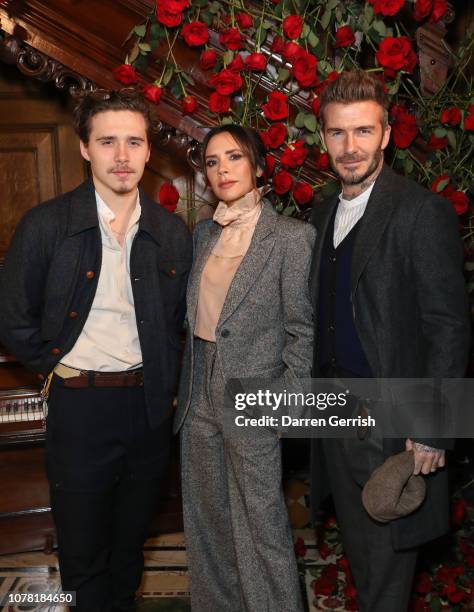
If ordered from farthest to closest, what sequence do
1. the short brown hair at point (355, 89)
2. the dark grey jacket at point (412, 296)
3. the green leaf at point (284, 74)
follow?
the green leaf at point (284, 74) → the short brown hair at point (355, 89) → the dark grey jacket at point (412, 296)

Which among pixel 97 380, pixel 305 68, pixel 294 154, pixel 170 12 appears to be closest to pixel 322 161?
pixel 294 154

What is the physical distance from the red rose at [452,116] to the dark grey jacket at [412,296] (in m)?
0.60

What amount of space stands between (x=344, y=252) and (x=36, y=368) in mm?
976

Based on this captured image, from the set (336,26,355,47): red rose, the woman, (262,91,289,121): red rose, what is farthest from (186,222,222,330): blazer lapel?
(336,26,355,47): red rose

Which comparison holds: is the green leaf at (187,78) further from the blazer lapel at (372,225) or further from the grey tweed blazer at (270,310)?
the blazer lapel at (372,225)

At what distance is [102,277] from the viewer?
2109mm

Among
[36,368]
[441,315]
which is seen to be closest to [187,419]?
[36,368]

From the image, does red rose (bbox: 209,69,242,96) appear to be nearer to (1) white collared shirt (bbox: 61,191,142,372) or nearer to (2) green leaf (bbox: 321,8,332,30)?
(2) green leaf (bbox: 321,8,332,30)

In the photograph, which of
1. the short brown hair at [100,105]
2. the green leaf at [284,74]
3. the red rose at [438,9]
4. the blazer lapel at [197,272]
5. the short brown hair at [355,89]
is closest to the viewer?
the short brown hair at [355,89]

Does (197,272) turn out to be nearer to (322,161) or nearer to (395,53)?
(322,161)

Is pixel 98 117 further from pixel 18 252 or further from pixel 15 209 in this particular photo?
pixel 15 209

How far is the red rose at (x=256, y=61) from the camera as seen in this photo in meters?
2.48

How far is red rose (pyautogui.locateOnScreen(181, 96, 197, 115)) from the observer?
257 cm

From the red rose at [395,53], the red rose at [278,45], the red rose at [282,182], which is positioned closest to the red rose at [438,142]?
the red rose at [395,53]
